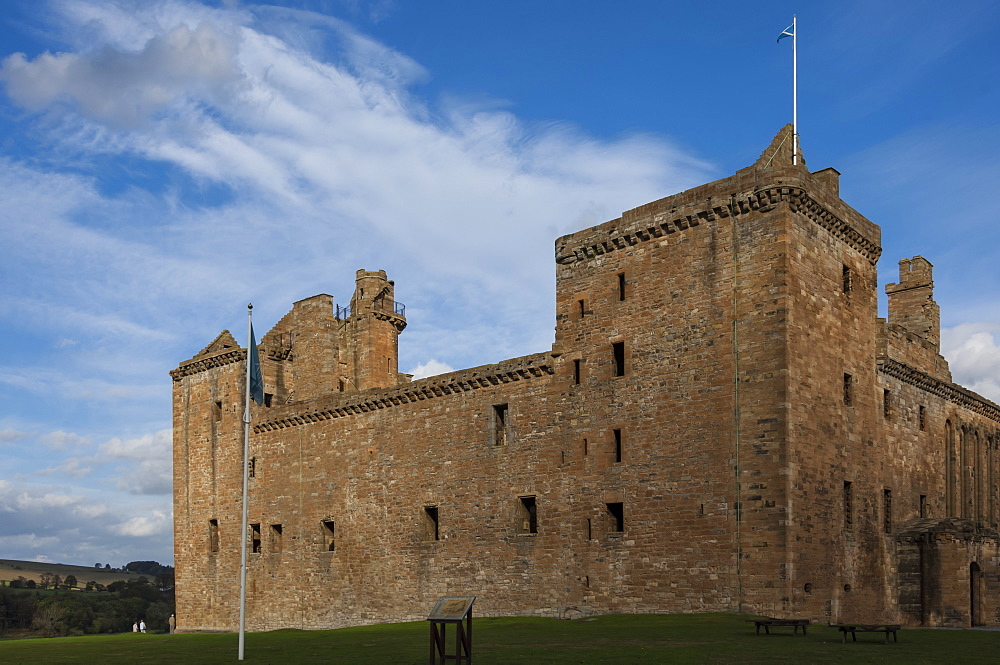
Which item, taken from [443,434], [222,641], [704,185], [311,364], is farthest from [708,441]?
[311,364]

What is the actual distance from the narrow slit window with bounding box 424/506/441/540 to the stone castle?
0.29 feet

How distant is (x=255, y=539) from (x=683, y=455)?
2493 cm

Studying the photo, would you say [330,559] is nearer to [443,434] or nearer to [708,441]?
[443,434]

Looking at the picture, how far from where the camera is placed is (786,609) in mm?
29188

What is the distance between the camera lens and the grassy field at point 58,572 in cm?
15125

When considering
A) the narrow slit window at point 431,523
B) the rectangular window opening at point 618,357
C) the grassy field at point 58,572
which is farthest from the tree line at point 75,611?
the rectangular window opening at point 618,357

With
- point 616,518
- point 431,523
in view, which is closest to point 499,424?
point 431,523

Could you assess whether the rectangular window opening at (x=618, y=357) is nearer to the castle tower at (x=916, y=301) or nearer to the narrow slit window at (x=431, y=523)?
the narrow slit window at (x=431, y=523)

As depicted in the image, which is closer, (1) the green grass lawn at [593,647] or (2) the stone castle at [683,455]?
(1) the green grass lawn at [593,647]

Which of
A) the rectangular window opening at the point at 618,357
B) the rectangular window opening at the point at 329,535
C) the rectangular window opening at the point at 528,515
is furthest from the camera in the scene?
the rectangular window opening at the point at 329,535

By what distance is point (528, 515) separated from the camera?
3772cm

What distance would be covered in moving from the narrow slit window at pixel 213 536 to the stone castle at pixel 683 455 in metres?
2.66

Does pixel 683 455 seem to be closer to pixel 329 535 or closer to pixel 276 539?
pixel 329 535

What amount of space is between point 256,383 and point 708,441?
45.9ft
